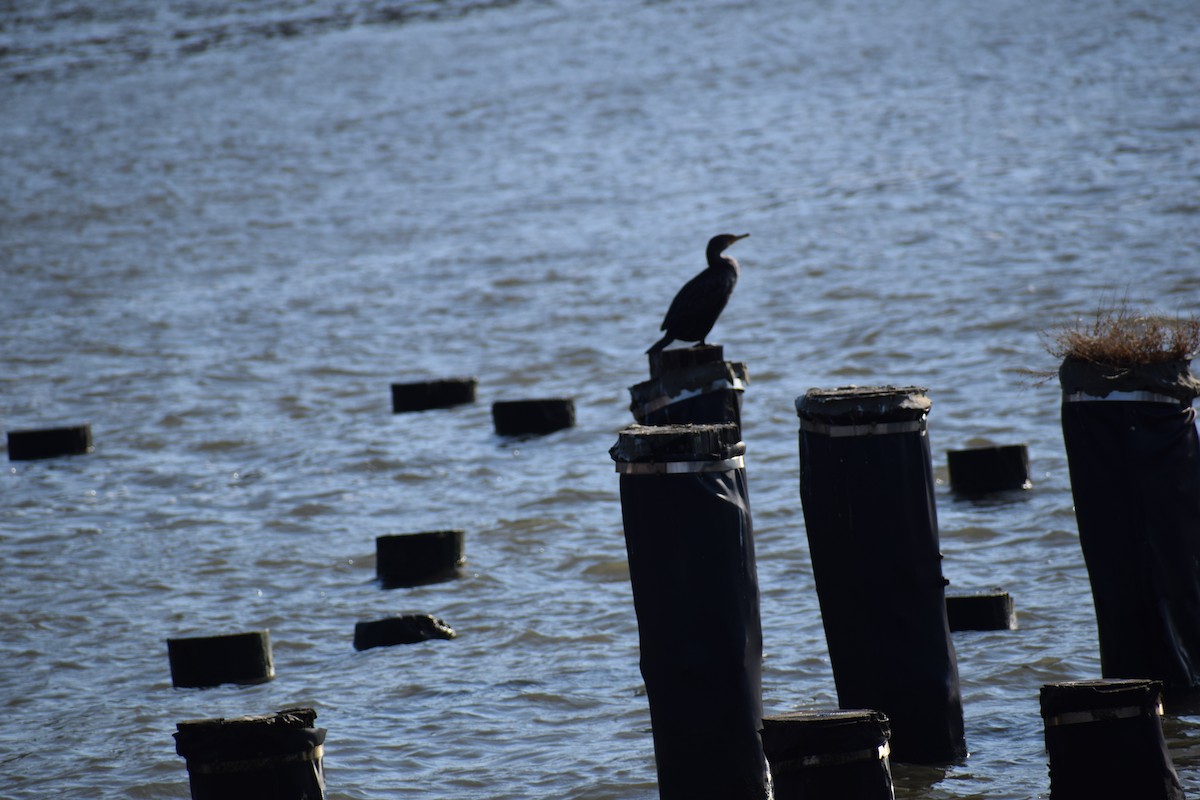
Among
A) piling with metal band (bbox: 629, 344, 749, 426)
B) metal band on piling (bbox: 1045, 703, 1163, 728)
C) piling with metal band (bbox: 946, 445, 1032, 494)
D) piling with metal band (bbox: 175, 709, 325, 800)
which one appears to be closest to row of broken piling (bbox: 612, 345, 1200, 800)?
metal band on piling (bbox: 1045, 703, 1163, 728)

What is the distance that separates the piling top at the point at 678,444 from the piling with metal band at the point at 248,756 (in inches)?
42.3

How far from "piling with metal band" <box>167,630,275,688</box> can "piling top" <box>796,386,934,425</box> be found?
2747 millimetres

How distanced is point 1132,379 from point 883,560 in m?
1.05

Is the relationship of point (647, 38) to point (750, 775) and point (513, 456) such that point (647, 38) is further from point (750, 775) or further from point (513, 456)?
point (750, 775)

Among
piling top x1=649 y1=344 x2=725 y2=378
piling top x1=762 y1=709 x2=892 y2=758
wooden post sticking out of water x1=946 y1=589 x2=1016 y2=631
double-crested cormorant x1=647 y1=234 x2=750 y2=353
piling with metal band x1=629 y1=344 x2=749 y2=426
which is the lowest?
wooden post sticking out of water x1=946 y1=589 x2=1016 y2=631

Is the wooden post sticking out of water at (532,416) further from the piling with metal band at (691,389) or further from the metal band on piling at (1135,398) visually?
the metal band on piling at (1135,398)

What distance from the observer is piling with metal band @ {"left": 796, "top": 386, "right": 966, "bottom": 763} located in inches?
188

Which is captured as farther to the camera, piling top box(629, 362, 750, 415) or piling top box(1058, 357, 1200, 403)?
piling top box(629, 362, 750, 415)

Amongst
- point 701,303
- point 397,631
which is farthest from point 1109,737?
point 701,303

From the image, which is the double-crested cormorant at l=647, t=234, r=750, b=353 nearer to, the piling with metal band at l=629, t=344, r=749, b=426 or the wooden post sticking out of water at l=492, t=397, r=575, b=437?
the piling with metal band at l=629, t=344, r=749, b=426

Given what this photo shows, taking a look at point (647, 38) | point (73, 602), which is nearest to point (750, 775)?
point (73, 602)

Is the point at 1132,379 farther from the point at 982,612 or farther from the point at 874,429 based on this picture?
the point at 982,612

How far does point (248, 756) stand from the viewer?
389 cm

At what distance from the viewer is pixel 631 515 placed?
440 centimetres
